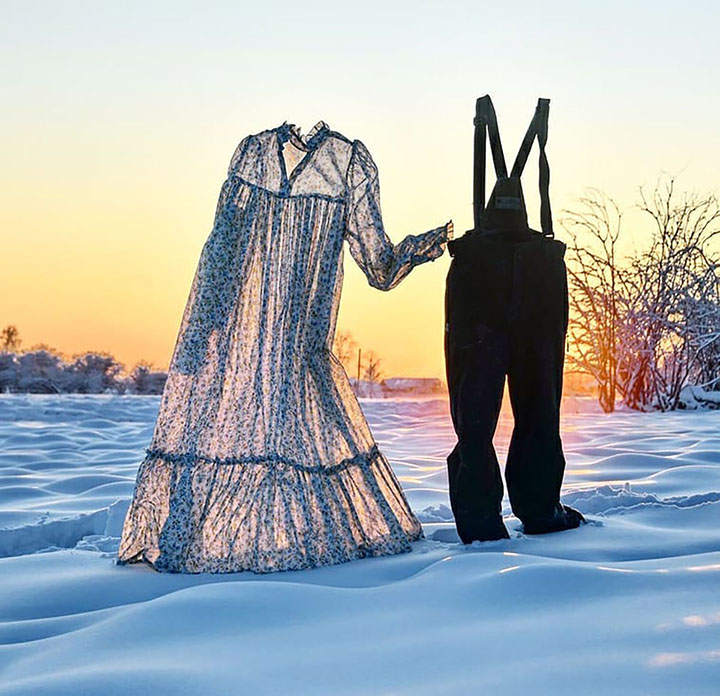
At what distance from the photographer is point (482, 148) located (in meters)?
3.53

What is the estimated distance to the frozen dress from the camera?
3.14 m

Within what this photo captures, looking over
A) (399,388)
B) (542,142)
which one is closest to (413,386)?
(399,388)

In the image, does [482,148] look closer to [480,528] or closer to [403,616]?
[480,528]

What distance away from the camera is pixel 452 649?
2.08 metres

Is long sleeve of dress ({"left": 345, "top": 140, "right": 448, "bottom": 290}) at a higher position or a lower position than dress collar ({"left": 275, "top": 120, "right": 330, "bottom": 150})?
lower

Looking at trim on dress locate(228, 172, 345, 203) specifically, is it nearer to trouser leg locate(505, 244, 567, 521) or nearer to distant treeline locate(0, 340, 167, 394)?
trouser leg locate(505, 244, 567, 521)

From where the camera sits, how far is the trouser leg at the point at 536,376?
335 cm

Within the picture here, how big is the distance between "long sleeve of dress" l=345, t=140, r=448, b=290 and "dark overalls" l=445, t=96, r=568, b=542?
12 centimetres

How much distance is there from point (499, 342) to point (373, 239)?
0.58m

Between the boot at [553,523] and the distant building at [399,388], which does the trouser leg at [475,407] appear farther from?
the distant building at [399,388]

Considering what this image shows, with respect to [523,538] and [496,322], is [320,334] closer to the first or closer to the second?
[496,322]

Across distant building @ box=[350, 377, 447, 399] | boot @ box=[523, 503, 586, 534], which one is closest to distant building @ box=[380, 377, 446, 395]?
distant building @ box=[350, 377, 447, 399]

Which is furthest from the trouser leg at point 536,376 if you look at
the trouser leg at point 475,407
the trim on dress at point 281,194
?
the trim on dress at point 281,194

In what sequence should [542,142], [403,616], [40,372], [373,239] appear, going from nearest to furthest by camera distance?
[403,616] → [373,239] → [542,142] → [40,372]
